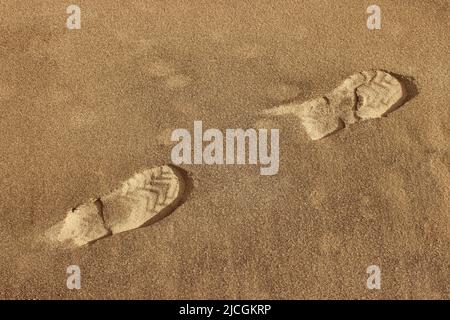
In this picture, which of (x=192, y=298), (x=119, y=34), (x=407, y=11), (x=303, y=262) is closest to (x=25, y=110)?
(x=119, y=34)

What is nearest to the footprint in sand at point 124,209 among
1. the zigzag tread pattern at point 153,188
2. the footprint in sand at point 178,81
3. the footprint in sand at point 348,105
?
the zigzag tread pattern at point 153,188

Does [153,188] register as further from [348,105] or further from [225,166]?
[348,105]

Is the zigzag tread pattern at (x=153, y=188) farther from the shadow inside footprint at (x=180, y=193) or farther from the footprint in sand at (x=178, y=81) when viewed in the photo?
the footprint in sand at (x=178, y=81)

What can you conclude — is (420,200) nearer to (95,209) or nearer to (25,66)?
(95,209)

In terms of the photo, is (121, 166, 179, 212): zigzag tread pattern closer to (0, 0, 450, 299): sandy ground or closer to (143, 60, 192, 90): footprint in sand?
(0, 0, 450, 299): sandy ground

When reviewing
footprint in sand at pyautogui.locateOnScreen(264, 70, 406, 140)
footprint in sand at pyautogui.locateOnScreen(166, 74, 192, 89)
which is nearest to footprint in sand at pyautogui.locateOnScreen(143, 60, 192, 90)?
footprint in sand at pyautogui.locateOnScreen(166, 74, 192, 89)

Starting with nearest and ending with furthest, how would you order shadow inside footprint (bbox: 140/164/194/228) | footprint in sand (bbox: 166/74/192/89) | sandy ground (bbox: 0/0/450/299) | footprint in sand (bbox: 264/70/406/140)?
sandy ground (bbox: 0/0/450/299) → shadow inside footprint (bbox: 140/164/194/228) → footprint in sand (bbox: 264/70/406/140) → footprint in sand (bbox: 166/74/192/89)

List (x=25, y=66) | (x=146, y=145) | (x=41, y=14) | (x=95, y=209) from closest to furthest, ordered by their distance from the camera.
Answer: (x=95, y=209) → (x=146, y=145) → (x=25, y=66) → (x=41, y=14)
